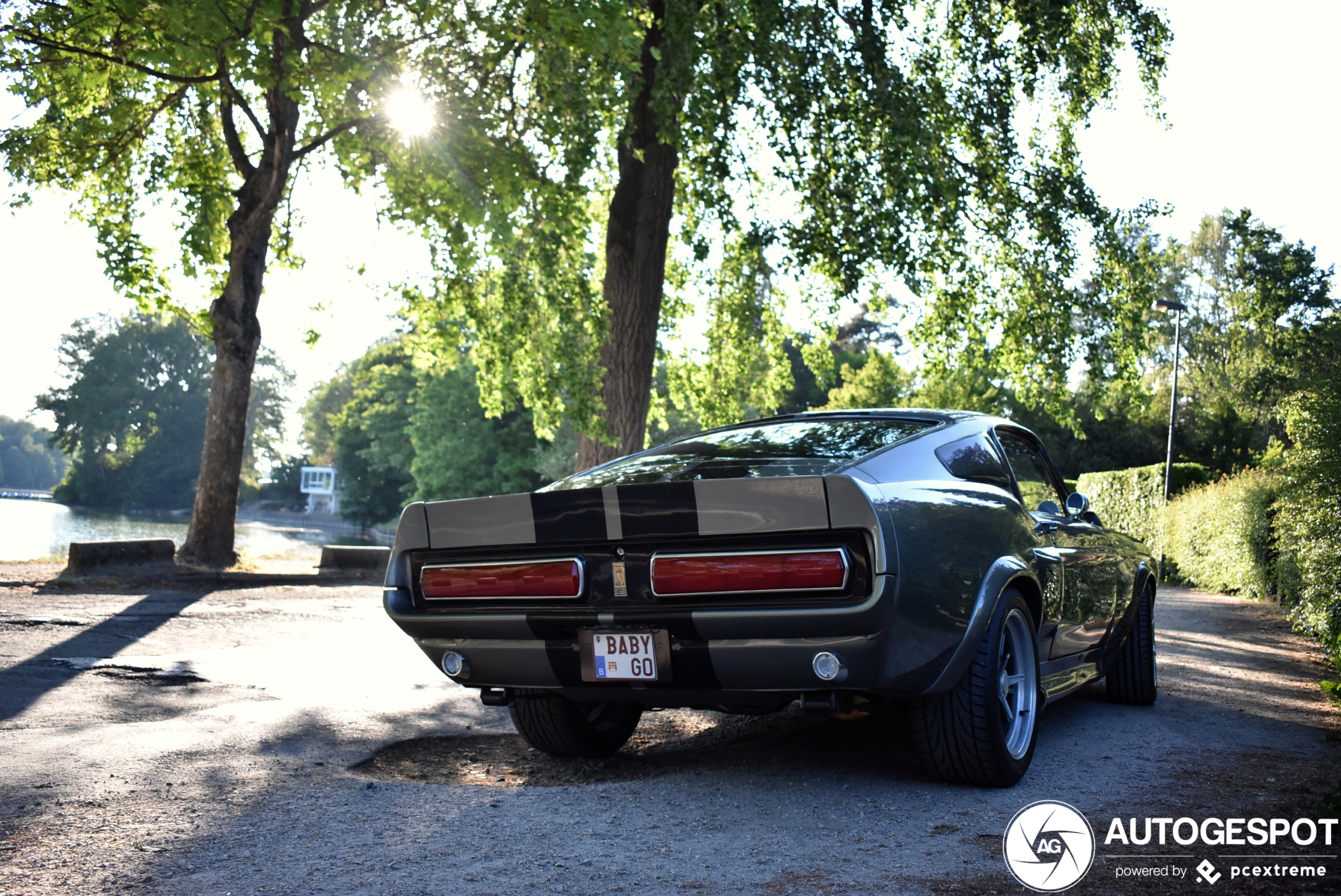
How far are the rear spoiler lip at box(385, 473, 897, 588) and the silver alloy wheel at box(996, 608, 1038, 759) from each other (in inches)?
41.3

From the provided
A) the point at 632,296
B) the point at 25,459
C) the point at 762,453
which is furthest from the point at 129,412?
the point at 762,453

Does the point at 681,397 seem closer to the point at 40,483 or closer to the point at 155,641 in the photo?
the point at 155,641

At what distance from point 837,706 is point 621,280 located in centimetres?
838

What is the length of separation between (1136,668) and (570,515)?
149 inches

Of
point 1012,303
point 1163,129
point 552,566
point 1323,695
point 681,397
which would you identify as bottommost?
point 1323,695

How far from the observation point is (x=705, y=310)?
1566 cm

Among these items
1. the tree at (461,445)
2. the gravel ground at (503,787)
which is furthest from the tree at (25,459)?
the gravel ground at (503,787)

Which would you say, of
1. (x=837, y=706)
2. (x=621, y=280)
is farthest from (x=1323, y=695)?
(x=621, y=280)

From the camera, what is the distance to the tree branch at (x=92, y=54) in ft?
37.4

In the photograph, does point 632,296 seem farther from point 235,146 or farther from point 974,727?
point 974,727

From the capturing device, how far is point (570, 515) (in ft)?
12.6

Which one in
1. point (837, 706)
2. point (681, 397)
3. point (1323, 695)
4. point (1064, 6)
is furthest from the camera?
point (681, 397)

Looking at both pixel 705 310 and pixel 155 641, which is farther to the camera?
pixel 705 310

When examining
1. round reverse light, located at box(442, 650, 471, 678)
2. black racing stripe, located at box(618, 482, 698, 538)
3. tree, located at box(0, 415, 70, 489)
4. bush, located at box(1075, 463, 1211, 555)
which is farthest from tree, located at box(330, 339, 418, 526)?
tree, located at box(0, 415, 70, 489)
